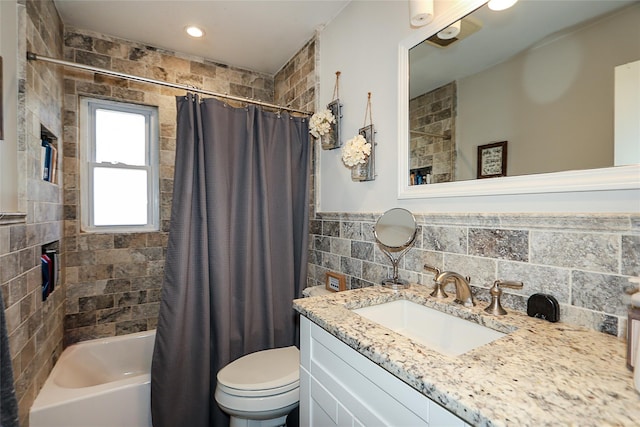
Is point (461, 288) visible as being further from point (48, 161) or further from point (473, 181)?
point (48, 161)

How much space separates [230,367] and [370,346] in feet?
3.54

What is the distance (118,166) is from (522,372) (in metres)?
2.73

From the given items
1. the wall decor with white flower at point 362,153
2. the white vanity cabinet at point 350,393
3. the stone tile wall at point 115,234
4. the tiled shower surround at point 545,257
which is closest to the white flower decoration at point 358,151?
the wall decor with white flower at point 362,153

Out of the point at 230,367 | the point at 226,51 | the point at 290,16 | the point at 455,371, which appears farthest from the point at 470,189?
the point at 226,51

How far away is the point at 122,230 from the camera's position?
2.28m

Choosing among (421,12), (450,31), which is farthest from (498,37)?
(421,12)

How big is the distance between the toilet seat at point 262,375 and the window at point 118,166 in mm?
1470

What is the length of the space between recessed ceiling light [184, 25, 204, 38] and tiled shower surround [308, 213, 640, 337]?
2.06 meters

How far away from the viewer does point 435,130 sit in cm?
128

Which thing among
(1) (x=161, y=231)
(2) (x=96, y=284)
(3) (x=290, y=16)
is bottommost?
(2) (x=96, y=284)

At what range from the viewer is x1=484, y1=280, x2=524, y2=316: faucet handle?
3.12 ft

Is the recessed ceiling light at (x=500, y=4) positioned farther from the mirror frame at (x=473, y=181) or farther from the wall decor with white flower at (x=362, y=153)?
the wall decor with white flower at (x=362, y=153)

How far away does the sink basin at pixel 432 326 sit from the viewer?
97cm

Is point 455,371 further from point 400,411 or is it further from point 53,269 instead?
point 53,269
